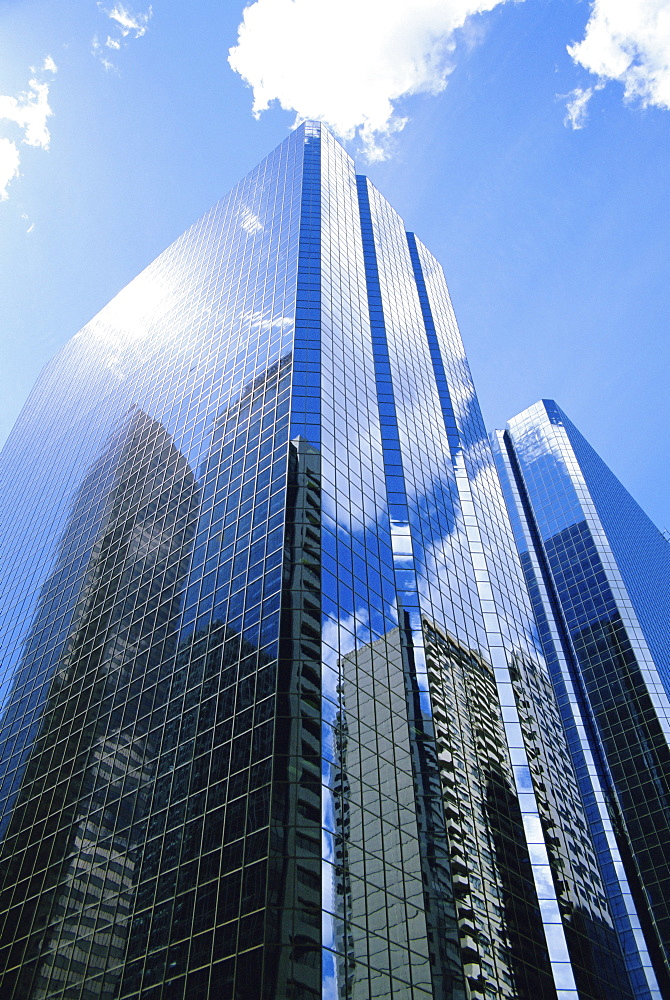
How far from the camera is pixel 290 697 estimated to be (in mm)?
34781

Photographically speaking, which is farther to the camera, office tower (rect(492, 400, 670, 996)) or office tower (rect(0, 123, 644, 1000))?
office tower (rect(492, 400, 670, 996))

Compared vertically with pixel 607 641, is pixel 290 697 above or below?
below

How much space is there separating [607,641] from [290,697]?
77.3 metres

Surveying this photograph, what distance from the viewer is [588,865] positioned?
54.8 meters

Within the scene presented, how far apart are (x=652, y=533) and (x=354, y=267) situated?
102 metres

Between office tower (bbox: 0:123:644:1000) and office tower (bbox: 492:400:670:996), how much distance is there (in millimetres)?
26069

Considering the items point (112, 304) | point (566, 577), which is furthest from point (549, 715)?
point (112, 304)

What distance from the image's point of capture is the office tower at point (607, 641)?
78.3 metres

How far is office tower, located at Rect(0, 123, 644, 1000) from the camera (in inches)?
1258

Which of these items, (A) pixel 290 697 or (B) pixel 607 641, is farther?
(B) pixel 607 641

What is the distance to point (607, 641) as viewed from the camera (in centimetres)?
10206

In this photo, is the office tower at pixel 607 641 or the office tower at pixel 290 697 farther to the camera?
the office tower at pixel 607 641

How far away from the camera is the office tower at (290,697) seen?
1258 inches

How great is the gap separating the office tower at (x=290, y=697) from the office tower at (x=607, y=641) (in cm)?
2607
